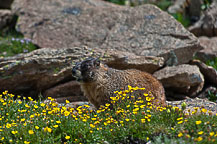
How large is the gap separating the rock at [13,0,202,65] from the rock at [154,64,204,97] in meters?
0.47

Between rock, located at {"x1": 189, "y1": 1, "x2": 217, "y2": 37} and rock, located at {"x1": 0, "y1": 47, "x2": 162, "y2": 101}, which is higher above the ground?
rock, located at {"x1": 189, "y1": 1, "x2": 217, "y2": 37}

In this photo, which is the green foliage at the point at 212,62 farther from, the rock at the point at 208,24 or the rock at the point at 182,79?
the rock at the point at 208,24

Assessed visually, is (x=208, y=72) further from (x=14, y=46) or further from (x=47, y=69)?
(x=14, y=46)

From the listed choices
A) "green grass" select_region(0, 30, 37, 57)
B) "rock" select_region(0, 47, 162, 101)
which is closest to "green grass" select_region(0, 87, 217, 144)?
"rock" select_region(0, 47, 162, 101)

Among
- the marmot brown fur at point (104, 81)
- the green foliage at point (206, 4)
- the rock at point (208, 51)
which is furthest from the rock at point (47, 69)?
the green foliage at point (206, 4)

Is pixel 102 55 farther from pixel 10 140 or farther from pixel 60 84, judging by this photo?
pixel 10 140

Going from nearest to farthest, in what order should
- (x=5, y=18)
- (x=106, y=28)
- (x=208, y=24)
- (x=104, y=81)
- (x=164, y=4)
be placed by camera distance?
(x=104, y=81) → (x=106, y=28) → (x=208, y=24) → (x=5, y=18) → (x=164, y=4)

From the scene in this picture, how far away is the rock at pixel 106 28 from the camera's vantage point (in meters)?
9.48

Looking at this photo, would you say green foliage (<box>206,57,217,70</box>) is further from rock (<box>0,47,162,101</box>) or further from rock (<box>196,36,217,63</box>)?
rock (<box>0,47,162,101</box>)

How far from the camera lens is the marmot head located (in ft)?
21.9

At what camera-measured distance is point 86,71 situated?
22.0 feet

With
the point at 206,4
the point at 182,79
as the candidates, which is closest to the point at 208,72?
the point at 182,79

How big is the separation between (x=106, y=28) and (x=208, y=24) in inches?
161

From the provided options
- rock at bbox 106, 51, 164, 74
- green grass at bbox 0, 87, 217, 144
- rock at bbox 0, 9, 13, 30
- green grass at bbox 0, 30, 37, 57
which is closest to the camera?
green grass at bbox 0, 87, 217, 144
